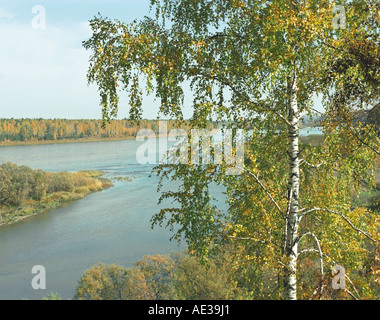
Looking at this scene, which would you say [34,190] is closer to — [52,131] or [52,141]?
[52,141]

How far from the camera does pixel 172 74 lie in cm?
482

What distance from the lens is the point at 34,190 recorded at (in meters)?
35.8

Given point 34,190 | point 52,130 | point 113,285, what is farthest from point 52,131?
point 113,285

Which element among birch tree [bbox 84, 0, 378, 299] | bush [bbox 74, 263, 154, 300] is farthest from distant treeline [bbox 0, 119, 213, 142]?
birch tree [bbox 84, 0, 378, 299]

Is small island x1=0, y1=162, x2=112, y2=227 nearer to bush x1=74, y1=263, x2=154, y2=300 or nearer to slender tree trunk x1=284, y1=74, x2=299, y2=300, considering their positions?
bush x1=74, y1=263, x2=154, y2=300

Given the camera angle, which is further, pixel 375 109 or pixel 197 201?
pixel 375 109

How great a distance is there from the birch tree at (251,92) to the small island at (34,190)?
28372 mm

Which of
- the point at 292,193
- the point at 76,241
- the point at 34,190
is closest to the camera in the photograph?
the point at 292,193

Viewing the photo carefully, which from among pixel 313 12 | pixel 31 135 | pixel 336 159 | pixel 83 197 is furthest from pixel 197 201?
pixel 31 135

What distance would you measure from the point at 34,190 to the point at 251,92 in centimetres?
3441

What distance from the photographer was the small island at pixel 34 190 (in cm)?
3222

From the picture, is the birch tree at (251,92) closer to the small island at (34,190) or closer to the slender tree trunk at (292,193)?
the slender tree trunk at (292,193)

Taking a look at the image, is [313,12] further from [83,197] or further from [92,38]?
[83,197]
